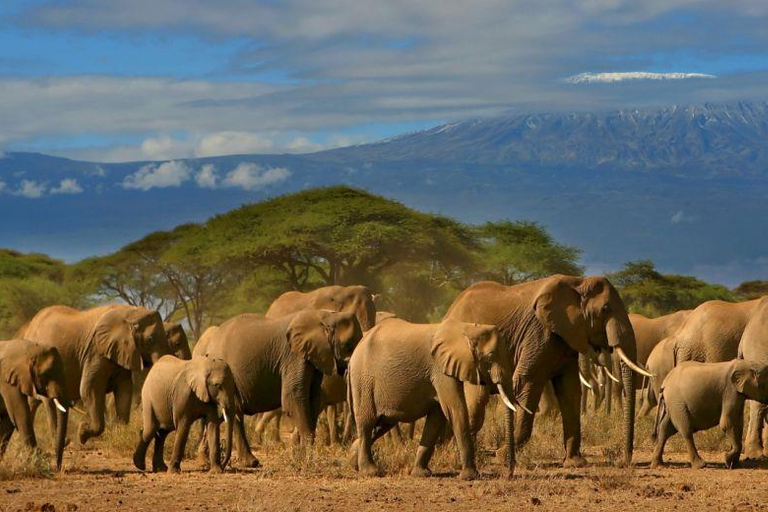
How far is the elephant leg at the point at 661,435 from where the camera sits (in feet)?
52.7

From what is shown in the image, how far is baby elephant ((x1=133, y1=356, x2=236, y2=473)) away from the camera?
1554 centimetres

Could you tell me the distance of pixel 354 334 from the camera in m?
16.6

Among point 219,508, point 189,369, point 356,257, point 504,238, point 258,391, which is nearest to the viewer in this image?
point 219,508

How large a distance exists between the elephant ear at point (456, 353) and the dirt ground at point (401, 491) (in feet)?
3.35

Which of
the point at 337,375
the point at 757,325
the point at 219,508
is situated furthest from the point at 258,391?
the point at 757,325

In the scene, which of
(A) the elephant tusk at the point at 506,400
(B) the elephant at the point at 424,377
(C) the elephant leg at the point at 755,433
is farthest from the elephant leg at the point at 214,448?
(C) the elephant leg at the point at 755,433

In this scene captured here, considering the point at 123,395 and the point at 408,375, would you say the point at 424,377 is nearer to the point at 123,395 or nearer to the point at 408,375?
the point at 408,375

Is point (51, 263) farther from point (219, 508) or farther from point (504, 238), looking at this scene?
point (219, 508)

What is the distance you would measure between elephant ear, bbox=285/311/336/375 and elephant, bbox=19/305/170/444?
253 centimetres

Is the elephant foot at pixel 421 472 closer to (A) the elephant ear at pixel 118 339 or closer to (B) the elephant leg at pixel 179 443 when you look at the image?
(B) the elephant leg at pixel 179 443

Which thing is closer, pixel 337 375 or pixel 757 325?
pixel 757 325

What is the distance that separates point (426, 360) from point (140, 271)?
37065mm

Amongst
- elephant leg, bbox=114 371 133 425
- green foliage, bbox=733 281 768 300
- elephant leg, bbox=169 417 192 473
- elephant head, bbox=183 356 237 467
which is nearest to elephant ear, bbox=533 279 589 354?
elephant head, bbox=183 356 237 467

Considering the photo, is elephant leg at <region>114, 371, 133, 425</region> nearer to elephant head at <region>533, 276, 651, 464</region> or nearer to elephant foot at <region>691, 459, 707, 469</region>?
elephant head at <region>533, 276, 651, 464</region>
